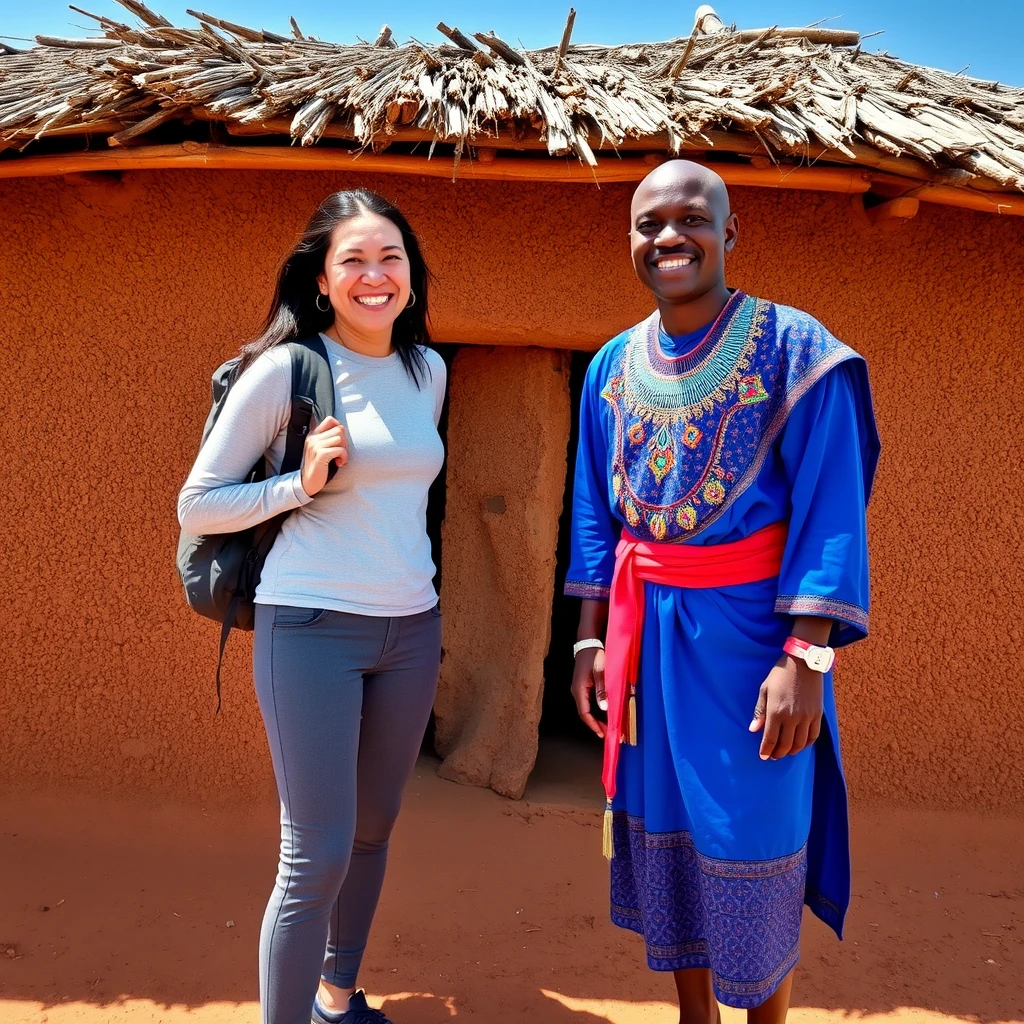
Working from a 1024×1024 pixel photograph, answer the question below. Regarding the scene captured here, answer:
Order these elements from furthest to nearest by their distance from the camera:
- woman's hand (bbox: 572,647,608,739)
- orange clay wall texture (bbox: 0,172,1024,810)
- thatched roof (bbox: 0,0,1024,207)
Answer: orange clay wall texture (bbox: 0,172,1024,810) < thatched roof (bbox: 0,0,1024,207) < woman's hand (bbox: 572,647,608,739)

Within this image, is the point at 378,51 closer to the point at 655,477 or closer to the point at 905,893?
the point at 655,477

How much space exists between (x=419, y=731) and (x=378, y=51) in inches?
86.0

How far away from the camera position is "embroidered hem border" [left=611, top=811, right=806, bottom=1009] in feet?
5.99

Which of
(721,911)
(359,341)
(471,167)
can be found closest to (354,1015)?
(721,911)

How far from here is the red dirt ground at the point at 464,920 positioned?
257cm

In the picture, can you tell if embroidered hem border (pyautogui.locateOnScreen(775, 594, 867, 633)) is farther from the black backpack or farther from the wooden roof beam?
the wooden roof beam

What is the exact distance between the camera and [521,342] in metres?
3.23

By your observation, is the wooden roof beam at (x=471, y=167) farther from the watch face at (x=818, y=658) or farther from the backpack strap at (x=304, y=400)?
the watch face at (x=818, y=658)

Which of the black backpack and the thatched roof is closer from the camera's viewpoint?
the black backpack

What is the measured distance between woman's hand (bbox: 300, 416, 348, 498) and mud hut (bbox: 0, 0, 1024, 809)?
1237 millimetres

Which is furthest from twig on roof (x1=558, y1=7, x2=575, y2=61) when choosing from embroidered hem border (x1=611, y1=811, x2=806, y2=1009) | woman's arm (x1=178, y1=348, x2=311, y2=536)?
embroidered hem border (x1=611, y1=811, x2=806, y2=1009)

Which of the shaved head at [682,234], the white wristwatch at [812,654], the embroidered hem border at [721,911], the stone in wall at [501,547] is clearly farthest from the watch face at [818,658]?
the stone in wall at [501,547]

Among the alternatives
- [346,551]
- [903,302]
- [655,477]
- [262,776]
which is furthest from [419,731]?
[903,302]

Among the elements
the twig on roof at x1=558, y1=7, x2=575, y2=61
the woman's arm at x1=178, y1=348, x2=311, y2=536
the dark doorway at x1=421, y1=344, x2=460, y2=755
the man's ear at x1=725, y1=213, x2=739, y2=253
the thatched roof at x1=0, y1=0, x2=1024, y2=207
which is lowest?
the dark doorway at x1=421, y1=344, x2=460, y2=755
